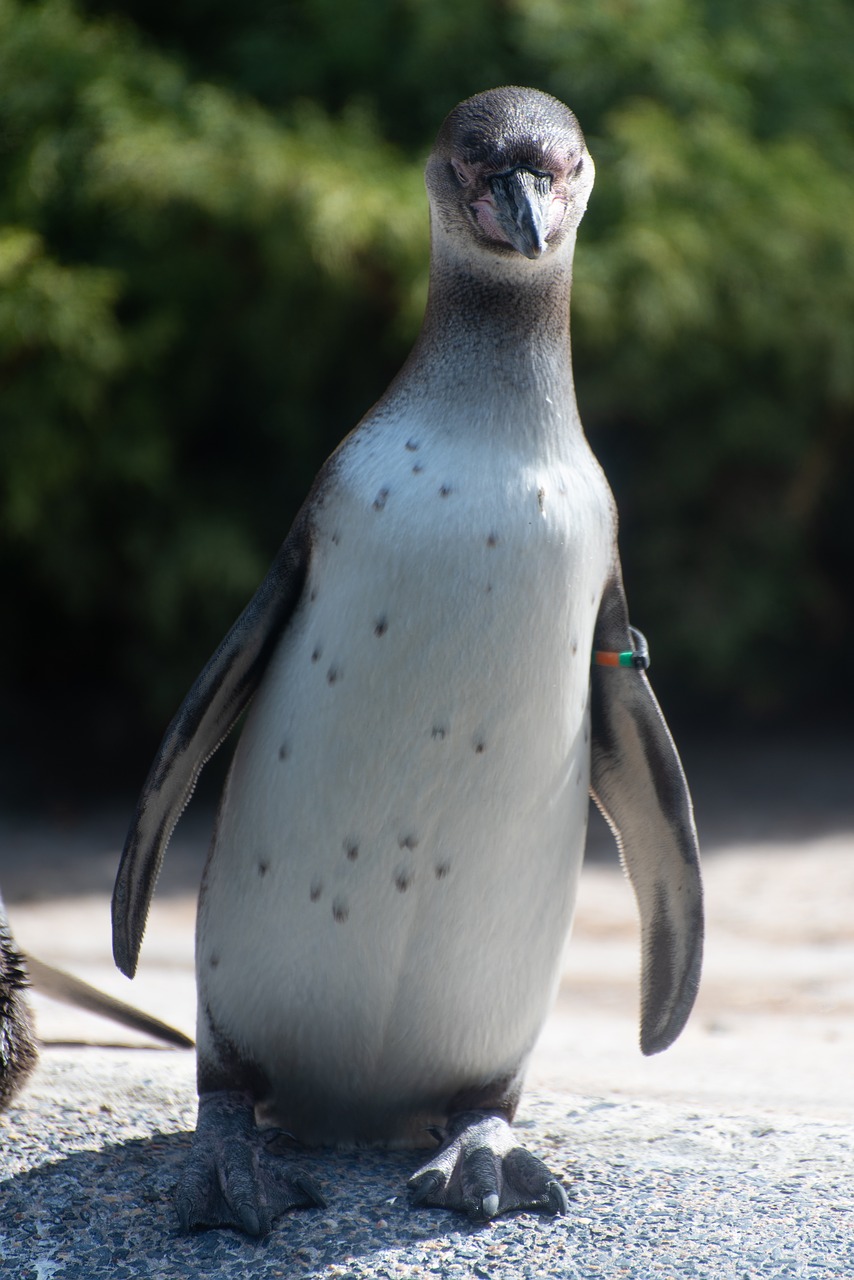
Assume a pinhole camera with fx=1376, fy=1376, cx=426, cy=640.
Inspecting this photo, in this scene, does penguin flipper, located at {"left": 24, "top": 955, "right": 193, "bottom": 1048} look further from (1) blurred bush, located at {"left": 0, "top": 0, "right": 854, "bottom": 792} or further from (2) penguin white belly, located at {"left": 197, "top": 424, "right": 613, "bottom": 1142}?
(1) blurred bush, located at {"left": 0, "top": 0, "right": 854, "bottom": 792}

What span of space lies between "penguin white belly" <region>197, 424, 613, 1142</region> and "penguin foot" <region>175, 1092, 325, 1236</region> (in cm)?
10

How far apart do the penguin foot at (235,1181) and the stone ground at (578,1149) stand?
26 mm

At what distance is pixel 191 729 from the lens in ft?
6.36

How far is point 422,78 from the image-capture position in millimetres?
5867

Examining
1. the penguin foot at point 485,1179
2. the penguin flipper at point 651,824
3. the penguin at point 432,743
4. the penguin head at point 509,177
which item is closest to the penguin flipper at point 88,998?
the penguin at point 432,743

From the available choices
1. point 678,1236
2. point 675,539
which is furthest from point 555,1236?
point 675,539

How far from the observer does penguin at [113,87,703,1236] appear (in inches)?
70.0

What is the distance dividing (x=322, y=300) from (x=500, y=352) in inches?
142

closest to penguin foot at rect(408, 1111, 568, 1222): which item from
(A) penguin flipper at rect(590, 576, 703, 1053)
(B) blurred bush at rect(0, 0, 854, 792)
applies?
(A) penguin flipper at rect(590, 576, 703, 1053)

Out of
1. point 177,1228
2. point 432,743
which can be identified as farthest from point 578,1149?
point 432,743

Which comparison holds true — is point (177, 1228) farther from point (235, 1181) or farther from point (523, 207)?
point (523, 207)

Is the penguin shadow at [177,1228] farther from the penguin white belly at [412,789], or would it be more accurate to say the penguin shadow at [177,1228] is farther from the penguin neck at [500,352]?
the penguin neck at [500,352]

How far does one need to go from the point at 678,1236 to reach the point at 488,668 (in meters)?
0.78

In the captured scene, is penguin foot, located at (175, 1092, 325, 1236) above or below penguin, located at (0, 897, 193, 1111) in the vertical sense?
below
